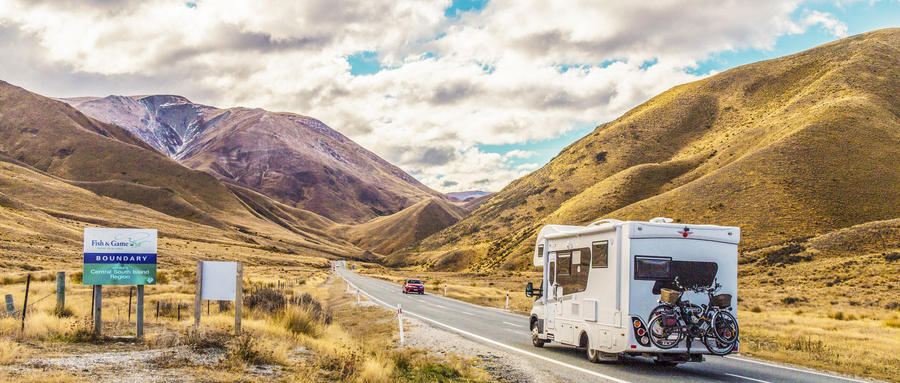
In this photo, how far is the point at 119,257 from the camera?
518 inches

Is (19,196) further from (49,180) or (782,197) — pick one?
(782,197)

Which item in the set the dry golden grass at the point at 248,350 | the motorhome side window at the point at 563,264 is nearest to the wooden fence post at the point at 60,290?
the dry golden grass at the point at 248,350

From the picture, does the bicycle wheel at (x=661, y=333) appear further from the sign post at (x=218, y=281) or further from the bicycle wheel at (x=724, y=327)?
the sign post at (x=218, y=281)

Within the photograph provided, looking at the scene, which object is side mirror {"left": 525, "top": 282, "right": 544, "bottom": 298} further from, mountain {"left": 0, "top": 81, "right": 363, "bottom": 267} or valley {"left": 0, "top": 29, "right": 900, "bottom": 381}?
mountain {"left": 0, "top": 81, "right": 363, "bottom": 267}

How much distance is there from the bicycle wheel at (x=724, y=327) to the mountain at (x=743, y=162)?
52.9 m

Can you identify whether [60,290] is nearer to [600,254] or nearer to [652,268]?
[600,254]

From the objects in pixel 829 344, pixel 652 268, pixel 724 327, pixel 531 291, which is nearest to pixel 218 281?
pixel 531 291

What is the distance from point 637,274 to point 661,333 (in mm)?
1192

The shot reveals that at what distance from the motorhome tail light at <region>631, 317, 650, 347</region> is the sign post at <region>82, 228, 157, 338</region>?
10.6 meters

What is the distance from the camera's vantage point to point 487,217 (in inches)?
4441

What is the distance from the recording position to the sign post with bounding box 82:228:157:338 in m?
12.9

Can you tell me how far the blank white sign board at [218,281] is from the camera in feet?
42.7

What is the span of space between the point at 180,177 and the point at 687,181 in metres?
137

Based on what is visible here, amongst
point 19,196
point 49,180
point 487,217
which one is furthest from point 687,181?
point 49,180
